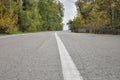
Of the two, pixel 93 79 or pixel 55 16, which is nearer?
pixel 93 79

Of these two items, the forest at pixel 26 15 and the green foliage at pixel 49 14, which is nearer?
the forest at pixel 26 15

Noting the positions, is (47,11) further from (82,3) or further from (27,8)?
(27,8)

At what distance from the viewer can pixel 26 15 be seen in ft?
228

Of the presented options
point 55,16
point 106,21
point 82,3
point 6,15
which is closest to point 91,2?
point 82,3

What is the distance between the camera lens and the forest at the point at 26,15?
4994 cm

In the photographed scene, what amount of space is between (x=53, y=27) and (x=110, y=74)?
385ft

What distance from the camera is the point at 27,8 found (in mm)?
79312

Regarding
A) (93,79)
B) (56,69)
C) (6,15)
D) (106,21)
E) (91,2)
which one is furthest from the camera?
(91,2)

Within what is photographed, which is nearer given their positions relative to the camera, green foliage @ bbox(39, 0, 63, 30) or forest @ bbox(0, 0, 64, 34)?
forest @ bbox(0, 0, 64, 34)

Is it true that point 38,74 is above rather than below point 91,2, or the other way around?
below

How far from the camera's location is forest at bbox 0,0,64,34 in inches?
1966

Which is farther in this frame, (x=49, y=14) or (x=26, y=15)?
(x=49, y=14)

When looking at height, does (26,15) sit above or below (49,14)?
below

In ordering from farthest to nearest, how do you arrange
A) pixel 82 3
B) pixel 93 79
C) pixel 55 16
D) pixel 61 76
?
pixel 55 16
pixel 82 3
pixel 61 76
pixel 93 79
